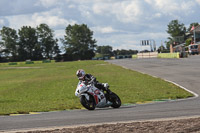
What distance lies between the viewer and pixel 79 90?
547 inches

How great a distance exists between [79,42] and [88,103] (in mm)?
168408

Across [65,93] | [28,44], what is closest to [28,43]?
[28,44]

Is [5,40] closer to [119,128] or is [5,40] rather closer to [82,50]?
[82,50]

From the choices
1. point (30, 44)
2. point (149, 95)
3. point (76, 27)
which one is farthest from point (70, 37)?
point (149, 95)

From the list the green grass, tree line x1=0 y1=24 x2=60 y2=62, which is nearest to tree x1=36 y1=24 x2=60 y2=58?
tree line x1=0 y1=24 x2=60 y2=62

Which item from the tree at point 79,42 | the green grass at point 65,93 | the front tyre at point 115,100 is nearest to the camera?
the front tyre at point 115,100

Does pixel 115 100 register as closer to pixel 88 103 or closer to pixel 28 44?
pixel 88 103

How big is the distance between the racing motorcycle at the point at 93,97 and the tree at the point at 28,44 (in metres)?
162

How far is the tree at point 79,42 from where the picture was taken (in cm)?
17638

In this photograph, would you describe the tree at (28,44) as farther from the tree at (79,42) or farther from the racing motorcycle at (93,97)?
the racing motorcycle at (93,97)

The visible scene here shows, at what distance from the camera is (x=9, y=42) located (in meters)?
178

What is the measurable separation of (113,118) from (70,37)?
6986 inches

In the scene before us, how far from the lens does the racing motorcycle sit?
13.9 metres

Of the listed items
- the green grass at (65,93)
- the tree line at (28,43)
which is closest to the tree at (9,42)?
the tree line at (28,43)
